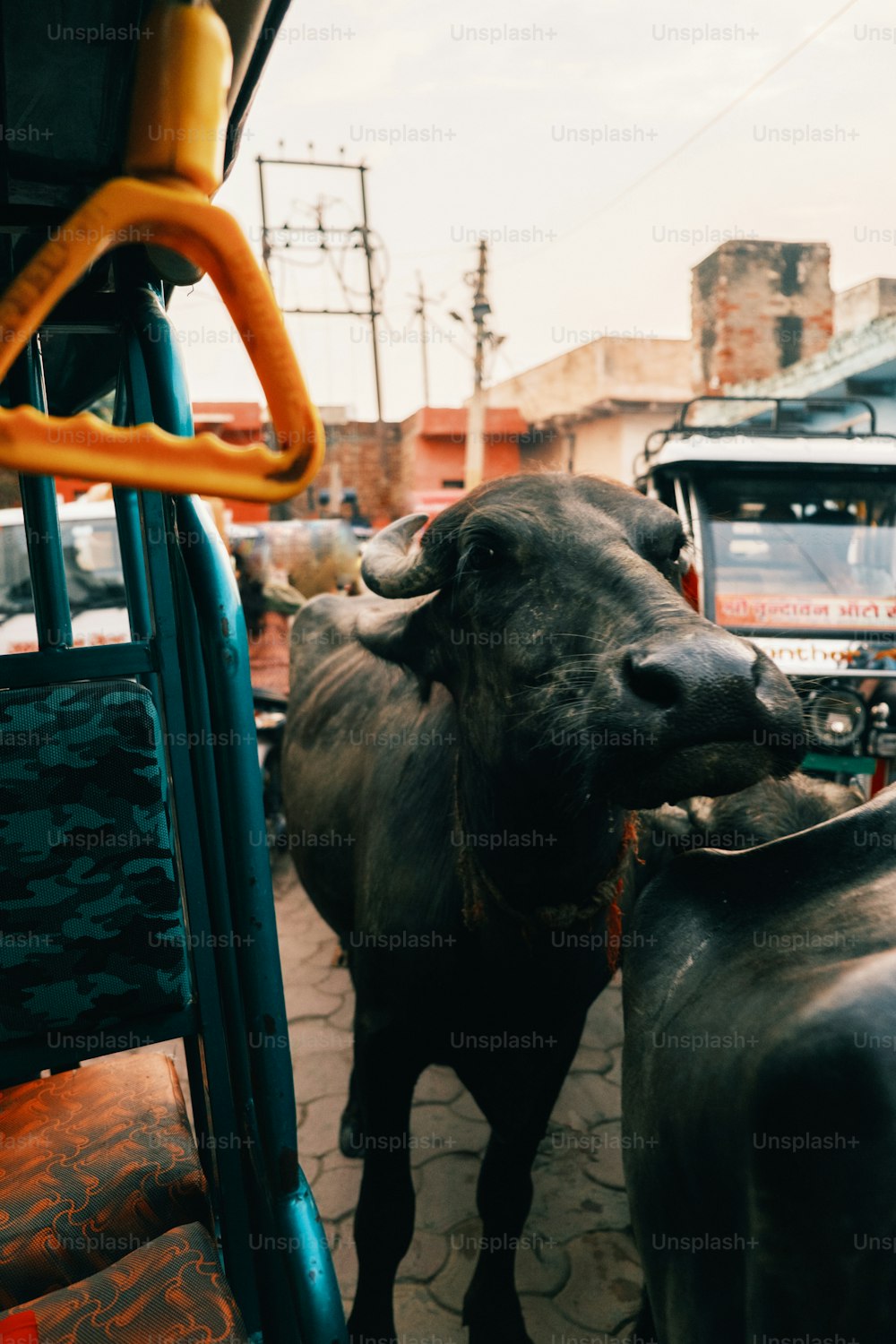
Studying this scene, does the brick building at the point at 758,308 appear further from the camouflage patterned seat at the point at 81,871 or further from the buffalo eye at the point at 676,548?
the camouflage patterned seat at the point at 81,871

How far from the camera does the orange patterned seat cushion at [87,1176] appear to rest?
1.36 m

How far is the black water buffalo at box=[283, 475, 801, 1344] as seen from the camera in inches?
56.1

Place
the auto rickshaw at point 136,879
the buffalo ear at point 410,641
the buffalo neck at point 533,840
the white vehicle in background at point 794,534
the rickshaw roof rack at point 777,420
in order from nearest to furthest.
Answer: the auto rickshaw at point 136,879 < the buffalo neck at point 533,840 < the buffalo ear at point 410,641 < the white vehicle in background at point 794,534 < the rickshaw roof rack at point 777,420

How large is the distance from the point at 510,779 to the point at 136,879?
75 cm

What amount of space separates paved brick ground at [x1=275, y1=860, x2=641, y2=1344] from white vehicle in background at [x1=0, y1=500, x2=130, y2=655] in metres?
3.25

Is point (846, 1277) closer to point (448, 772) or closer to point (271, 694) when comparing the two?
point (448, 772)

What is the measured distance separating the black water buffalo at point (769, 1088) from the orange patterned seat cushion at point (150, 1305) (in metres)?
0.59

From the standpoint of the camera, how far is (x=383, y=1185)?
213 cm

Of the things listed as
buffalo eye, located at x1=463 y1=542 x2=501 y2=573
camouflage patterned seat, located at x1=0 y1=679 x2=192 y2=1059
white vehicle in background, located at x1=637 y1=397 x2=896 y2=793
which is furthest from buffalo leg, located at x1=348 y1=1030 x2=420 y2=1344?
white vehicle in background, located at x1=637 y1=397 x2=896 y2=793

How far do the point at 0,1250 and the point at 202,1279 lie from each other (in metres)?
0.36

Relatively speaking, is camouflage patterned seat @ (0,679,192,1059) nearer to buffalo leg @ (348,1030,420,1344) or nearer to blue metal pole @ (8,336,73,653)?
blue metal pole @ (8,336,73,653)

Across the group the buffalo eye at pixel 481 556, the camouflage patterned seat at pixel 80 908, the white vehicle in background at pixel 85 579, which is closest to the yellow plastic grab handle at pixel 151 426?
the camouflage patterned seat at pixel 80 908

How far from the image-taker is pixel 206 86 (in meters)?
0.76

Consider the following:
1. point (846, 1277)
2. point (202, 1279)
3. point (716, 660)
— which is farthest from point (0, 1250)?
point (716, 660)
